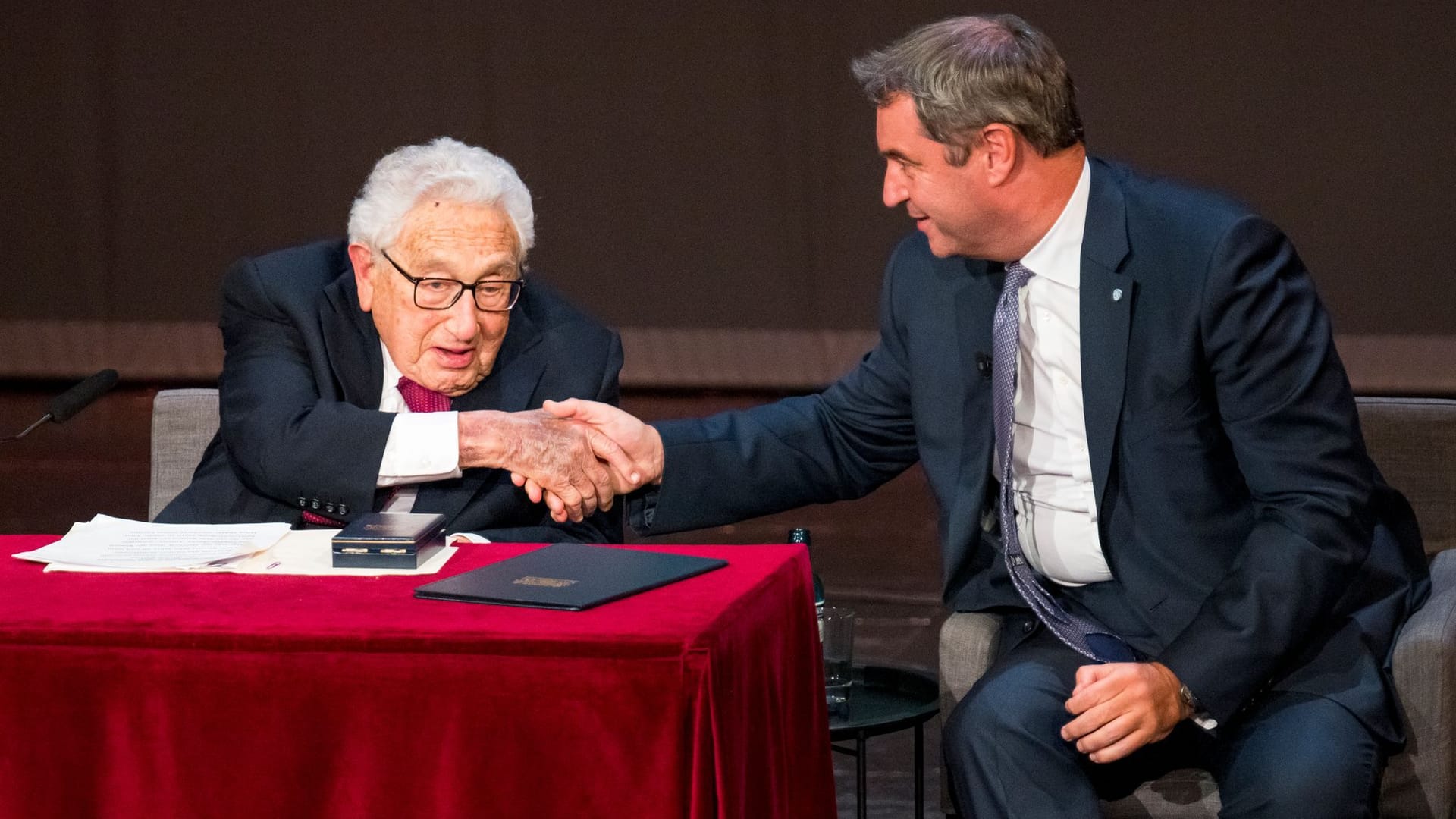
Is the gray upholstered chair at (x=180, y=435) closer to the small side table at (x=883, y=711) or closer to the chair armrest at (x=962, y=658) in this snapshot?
the small side table at (x=883, y=711)

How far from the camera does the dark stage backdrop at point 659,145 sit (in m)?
7.04

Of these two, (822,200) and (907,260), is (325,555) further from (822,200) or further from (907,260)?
(822,200)

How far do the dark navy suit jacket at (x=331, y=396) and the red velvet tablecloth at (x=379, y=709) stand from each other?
0.83 meters

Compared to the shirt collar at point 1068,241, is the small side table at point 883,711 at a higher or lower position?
lower

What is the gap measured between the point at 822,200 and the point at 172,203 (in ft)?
11.0

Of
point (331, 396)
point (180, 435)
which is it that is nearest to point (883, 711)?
point (331, 396)

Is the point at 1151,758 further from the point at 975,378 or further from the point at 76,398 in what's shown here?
the point at 76,398

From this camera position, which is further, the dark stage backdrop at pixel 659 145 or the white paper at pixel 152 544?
the dark stage backdrop at pixel 659 145

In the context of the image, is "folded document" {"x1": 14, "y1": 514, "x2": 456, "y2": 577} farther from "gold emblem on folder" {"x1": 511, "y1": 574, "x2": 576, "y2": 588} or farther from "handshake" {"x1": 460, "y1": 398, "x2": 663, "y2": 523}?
"handshake" {"x1": 460, "y1": 398, "x2": 663, "y2": 523}

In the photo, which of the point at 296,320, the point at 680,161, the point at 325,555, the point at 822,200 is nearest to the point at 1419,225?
the point at 822,200

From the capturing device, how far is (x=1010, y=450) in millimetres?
2453

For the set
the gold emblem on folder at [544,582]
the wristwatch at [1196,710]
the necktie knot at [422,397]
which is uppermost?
the necktie knot at [422,397]

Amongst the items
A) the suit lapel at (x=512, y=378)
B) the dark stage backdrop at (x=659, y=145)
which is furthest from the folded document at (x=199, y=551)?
the dark stage backdrop at (x=659, y=145)

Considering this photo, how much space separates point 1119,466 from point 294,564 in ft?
3.82
